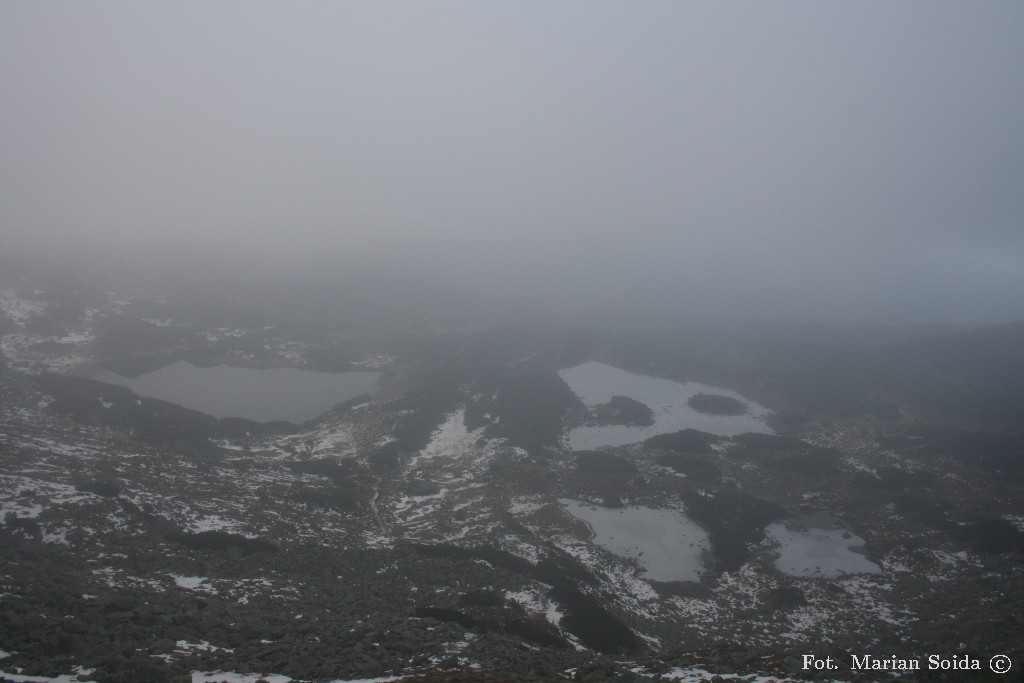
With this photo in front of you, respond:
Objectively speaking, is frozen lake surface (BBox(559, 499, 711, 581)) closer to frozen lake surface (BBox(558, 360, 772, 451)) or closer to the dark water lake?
frozen lake surface (BBox(558, 360, 772, 451))

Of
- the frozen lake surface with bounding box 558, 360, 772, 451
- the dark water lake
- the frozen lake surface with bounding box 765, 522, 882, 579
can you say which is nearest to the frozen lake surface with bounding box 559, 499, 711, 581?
the frozen lake surface with bounding box 765, 522, 882, 579

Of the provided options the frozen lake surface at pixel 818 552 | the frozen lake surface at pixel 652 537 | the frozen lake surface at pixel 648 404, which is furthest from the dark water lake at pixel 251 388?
the frozen lake surface at pixel 818 552

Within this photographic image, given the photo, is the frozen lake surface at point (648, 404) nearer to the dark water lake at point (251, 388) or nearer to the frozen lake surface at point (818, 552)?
the frozen lake surface at point (818, 552)

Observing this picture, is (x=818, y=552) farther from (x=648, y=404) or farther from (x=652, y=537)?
(x=648, y=404)

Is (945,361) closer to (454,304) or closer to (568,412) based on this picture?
(568,412)

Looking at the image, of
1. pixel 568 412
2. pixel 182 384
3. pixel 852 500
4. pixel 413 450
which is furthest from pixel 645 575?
pixel 182 384

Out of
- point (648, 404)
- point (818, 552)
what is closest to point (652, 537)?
point (818, 552)
